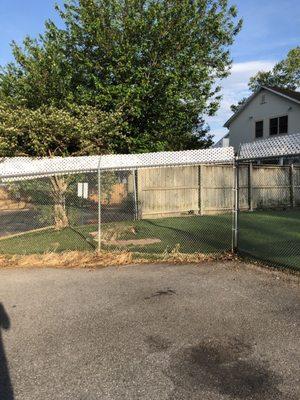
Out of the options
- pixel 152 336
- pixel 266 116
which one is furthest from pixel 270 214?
pixel 266 116

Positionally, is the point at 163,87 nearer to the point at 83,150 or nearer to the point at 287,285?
the point at 83,150

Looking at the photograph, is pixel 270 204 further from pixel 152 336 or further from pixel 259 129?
pixel 152 336

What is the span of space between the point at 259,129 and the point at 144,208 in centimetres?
1672

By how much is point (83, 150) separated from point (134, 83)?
521cm

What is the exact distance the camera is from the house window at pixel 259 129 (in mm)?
29675

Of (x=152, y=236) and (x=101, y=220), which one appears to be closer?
(x=152, y=236)

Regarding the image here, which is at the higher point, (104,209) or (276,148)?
(276,148)

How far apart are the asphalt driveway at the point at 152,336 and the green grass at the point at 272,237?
134 cm

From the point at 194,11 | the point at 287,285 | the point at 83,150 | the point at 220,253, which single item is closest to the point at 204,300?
the point at 287,285

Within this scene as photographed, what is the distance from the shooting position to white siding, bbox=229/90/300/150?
27.1m

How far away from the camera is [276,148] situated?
23.9ft

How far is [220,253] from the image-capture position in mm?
9109

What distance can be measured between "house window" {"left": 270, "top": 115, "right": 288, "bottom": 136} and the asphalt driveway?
22091 mm

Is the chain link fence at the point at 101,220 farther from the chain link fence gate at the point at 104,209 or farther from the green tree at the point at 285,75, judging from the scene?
the green tree at the point at 285,75
